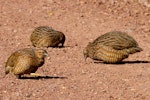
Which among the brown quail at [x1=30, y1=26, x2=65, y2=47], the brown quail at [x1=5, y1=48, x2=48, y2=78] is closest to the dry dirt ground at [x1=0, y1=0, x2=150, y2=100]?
the brown quail at [x1=5, y1=48, x2=48, y2=78]

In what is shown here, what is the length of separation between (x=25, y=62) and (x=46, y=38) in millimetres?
4358

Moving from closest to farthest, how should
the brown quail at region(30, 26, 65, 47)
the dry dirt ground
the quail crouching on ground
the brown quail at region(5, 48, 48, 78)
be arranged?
the dry dirt ground → the brown quail at region(5, 48, 48, 78) → the quail crouching on ground → the brown quail at region(30, 26, 65, 47)

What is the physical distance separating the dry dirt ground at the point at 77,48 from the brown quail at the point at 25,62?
0.16 metres

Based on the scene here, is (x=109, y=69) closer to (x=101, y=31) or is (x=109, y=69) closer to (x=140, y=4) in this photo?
(x=101, y=31)

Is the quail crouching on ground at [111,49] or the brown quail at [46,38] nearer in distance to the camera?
the quail crouching on ground at [111,49]

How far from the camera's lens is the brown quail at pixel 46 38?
15477mm

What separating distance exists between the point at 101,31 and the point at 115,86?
6604 mm

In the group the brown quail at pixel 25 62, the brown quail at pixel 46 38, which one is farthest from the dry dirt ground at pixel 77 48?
the brown quail at pixel 46 38

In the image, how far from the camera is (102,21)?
19.0 m

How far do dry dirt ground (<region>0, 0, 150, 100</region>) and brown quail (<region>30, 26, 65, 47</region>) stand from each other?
0.27 metres

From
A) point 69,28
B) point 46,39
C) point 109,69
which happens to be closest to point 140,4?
point 69,28

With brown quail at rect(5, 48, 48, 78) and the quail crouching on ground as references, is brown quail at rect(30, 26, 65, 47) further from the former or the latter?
brown quail at rect(5, 48, 48, 78)

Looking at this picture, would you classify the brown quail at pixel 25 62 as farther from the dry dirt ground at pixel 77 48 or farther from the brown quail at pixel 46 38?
the brown quail at pixel 46 38

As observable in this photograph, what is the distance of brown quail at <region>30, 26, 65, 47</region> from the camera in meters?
15.5
